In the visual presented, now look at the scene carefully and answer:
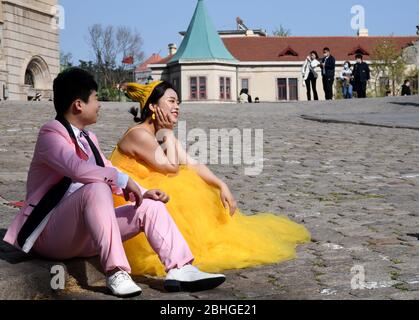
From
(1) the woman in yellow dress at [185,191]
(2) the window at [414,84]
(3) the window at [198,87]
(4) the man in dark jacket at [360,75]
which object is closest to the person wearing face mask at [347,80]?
(4) the man in dark jacket at [360,75]

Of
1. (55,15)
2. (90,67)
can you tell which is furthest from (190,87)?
(55,15)

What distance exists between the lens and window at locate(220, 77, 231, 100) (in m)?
56.2

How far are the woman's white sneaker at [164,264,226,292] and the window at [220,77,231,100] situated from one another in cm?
5238

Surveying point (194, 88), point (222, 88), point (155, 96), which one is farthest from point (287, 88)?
point (155, 96)

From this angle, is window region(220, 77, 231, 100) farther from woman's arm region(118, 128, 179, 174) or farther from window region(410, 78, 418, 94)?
woman's arm region(118, 128, 179, 174)

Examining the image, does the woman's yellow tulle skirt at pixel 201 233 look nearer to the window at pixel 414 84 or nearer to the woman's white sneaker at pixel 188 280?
the woman's white sneaker at pixel 188 280

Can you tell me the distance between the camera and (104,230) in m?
3.86

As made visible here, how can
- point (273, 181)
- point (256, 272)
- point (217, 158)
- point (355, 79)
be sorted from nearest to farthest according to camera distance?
point (256, 272)
point (273, 181)
point (217, 158)
point (355, 79)

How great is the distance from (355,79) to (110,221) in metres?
24.4

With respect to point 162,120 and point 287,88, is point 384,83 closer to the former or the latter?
point 287,88

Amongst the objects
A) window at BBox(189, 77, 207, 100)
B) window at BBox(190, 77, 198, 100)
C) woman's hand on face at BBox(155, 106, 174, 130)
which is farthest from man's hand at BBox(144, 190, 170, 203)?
window at BBox(190, 77, 198, 100)

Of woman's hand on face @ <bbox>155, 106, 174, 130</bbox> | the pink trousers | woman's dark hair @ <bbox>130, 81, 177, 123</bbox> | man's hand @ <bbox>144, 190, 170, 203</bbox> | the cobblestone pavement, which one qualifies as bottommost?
the cobblestone pavement
